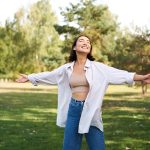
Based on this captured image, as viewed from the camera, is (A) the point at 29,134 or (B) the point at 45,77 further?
(A) the point at 29,134

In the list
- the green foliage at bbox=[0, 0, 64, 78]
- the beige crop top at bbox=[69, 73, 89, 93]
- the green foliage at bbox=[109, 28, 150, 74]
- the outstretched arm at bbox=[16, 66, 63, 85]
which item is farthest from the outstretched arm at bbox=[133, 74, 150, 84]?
the green foliage at bbox=[0, 0, 64, 78]

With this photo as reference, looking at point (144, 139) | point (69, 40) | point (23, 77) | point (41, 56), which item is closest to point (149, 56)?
point (144, 139)

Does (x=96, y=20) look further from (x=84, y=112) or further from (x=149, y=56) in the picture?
(x=84, y=112)

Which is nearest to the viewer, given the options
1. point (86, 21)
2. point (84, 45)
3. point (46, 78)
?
point (84, 45)

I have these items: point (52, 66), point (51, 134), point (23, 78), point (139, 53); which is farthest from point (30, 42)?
point (23, 78)

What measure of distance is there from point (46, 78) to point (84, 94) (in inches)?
29.3

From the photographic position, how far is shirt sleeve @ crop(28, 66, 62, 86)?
609 cm

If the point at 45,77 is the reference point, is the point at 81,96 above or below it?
below

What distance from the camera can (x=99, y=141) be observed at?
5605 mm

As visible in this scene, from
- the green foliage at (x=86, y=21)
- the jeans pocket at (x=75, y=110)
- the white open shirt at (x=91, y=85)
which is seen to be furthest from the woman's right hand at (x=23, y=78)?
the green foliage at (x=86, y=21)

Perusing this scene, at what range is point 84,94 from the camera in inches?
225

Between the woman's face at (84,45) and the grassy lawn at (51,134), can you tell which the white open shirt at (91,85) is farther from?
the grassy lawn at (51,134)

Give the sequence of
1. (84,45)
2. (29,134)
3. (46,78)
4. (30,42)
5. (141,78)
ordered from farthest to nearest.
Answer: (30,42), (29,134), (46,78), (141,78), (84,45)

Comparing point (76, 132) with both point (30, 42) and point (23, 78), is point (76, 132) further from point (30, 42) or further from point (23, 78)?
point (30, 42)
